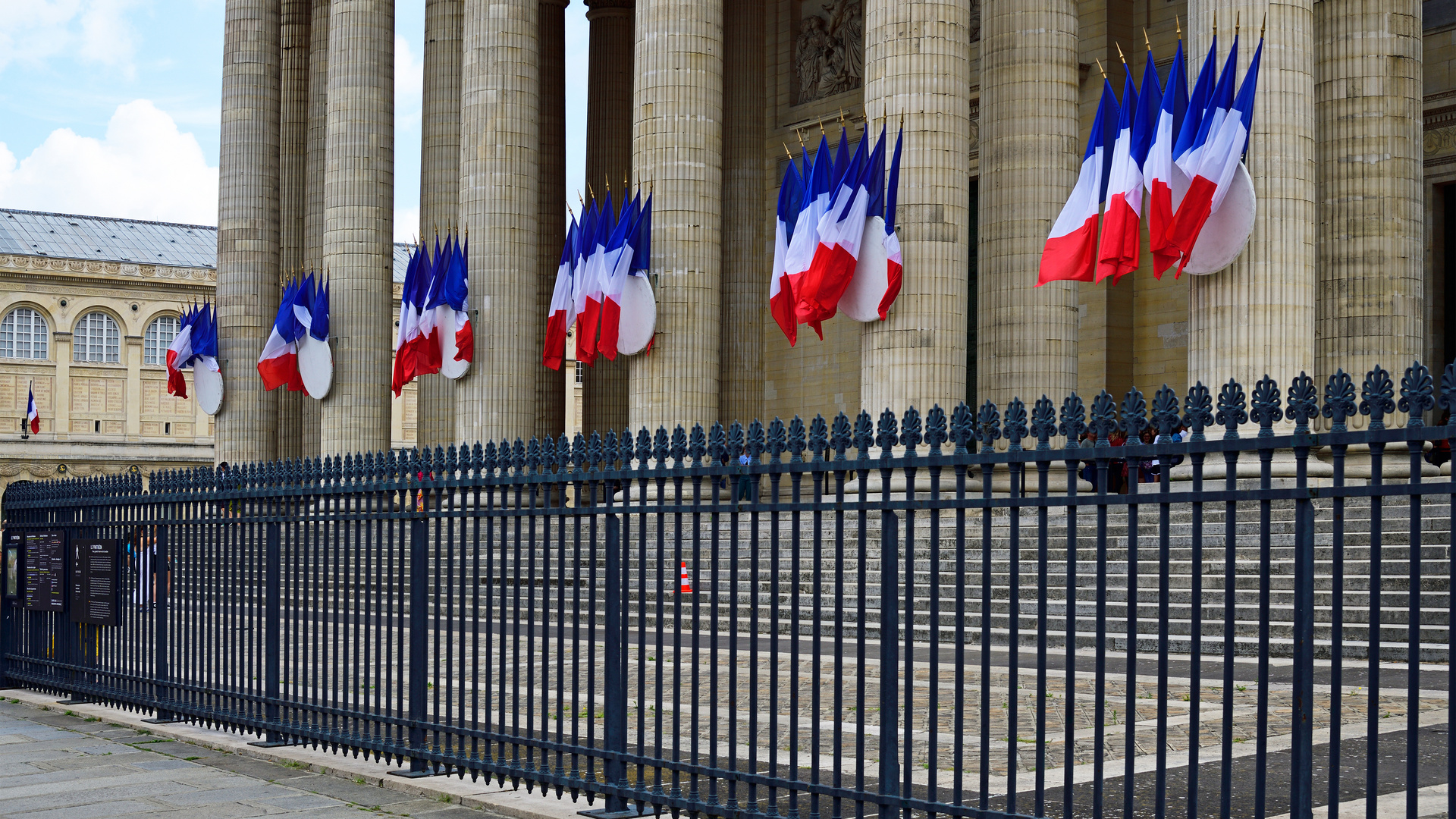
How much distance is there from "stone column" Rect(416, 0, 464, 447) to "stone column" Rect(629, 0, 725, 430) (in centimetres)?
1031

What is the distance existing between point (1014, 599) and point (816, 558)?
1.00m

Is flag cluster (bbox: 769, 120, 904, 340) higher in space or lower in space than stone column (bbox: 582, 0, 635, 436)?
lower

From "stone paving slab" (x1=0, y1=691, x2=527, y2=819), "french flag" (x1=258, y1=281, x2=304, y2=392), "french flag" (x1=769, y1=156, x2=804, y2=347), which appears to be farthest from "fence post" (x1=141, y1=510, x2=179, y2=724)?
"french flag" (x1=258, y1=281, x2=304, y2=392)

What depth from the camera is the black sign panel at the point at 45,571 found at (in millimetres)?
13820

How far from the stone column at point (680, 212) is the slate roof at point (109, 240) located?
59.2 m

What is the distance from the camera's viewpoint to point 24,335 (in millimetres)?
79812

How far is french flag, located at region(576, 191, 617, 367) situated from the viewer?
27.4 m

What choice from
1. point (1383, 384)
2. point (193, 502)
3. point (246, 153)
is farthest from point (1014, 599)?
point (246, 153)

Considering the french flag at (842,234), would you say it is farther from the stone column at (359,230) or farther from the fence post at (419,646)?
the fence post at (419,646)

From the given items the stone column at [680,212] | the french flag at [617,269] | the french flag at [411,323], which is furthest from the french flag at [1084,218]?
the french flag at [411,323]

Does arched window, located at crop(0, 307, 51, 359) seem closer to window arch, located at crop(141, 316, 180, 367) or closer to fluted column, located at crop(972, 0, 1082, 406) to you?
window arch, located at crop(141, 316, 180, 367)

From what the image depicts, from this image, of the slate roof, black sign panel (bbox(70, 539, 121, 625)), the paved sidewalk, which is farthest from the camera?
the slate roof

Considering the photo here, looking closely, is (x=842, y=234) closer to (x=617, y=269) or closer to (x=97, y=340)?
(x=617, y=269)

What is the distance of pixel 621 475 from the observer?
8.27 metres
